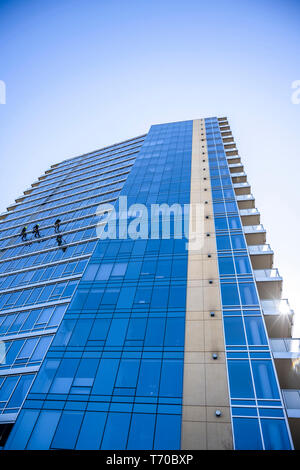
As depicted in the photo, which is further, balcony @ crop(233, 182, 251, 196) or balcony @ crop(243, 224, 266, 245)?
balcony @ crop(233, 182, 251, 196)

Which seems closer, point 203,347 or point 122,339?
point 203,347

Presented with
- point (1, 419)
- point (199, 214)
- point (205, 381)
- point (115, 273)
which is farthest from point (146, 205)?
point (1, 419)

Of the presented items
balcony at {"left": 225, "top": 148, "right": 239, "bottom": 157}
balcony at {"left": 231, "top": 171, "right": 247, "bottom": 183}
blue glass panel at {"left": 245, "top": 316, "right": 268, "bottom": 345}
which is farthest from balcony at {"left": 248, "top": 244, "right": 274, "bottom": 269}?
balcony at {"left": 225, "top": 148, "right": 239, "bottom": 157}

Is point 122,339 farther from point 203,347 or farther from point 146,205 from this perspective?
point 146,205

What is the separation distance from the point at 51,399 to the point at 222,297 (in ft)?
40.5

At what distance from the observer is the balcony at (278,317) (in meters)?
18.3

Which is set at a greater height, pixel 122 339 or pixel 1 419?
pixel 122 339

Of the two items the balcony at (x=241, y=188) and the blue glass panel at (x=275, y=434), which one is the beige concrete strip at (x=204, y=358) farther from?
the balcony at (x=241, y=188)

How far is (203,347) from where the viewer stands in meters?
16.9

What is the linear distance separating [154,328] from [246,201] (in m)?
18.0

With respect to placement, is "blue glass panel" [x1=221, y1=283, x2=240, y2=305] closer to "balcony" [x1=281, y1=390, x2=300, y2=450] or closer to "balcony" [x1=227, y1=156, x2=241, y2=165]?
"balcony" [x1=281, y1=390, x2=300, y2=450]

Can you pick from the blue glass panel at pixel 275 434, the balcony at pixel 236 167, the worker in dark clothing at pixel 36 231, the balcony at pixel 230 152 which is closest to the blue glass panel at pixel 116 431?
the blue glass panel at pixel 275 434

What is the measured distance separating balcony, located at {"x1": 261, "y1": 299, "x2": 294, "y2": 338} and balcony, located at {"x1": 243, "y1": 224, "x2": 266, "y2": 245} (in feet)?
24.2

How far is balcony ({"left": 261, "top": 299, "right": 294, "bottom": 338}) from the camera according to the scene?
18.3 metres
